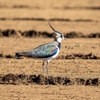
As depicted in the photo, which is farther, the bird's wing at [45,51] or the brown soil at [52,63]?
the bird's wing at [45,51]

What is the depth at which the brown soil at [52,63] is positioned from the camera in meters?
8.56

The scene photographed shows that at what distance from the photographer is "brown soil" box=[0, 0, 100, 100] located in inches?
337

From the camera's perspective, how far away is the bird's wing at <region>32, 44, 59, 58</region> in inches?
354

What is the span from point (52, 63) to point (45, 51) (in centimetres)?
224

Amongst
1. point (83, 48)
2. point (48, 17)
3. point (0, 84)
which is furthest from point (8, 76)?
point (48, 17)

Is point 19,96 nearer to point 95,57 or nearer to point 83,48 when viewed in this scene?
point 95,57

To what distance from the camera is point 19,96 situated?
26.9 ft

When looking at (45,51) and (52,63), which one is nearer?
(45,51)

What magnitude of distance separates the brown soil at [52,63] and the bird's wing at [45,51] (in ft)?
1.43

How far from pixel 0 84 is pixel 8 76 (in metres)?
0.28

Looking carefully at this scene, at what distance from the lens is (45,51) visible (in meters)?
9.06

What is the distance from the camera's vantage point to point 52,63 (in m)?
11.3

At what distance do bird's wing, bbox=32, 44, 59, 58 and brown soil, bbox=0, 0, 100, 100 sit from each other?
0.44 metres

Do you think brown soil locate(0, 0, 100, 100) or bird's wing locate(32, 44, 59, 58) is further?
bird's wing locate(32, 44, 59, 58)
